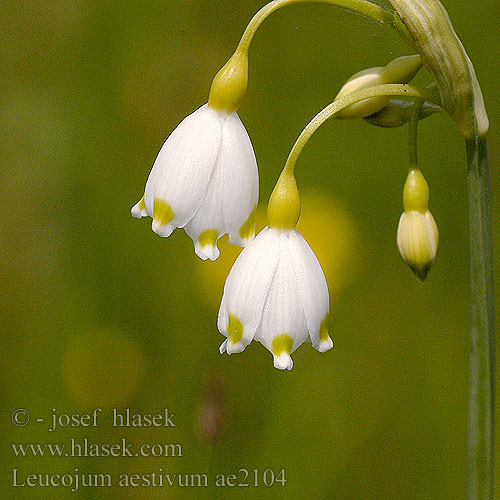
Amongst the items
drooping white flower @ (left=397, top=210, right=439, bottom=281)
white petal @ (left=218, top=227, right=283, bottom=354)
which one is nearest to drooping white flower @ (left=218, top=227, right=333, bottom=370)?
white petal @ (left=218, top=227, right=283, bottom=354)

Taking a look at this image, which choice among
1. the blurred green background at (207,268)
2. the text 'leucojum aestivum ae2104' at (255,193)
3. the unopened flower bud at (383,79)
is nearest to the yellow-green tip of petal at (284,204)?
the text 'leucojum aestivum ae2104' at (255,193)

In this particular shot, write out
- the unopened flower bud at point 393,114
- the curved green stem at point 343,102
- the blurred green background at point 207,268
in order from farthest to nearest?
the blurred green background at point 207,268
the unopened flower bud at point 393,114
the curved green stem at point 343,102

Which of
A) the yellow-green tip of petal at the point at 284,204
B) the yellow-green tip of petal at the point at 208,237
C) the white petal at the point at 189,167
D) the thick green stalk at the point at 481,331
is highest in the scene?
the white petal at the point at 189,167

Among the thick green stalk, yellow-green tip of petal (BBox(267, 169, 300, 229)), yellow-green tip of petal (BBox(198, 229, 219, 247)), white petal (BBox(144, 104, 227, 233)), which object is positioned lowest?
the thick green stalk

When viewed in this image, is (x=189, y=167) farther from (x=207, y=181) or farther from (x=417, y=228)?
(x=417, y=228)

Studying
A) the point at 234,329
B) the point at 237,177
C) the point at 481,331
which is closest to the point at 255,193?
the point at 237,177

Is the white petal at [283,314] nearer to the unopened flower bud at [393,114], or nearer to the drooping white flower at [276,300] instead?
the drooping white flower at [276,300]

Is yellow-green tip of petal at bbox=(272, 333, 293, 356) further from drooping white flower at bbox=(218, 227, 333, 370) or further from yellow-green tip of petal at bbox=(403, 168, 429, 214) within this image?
yellow-green tip of petal at bbox=(403, 168, 429, 214)

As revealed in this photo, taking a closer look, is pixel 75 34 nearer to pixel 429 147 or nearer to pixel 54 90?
pixel 54 90
